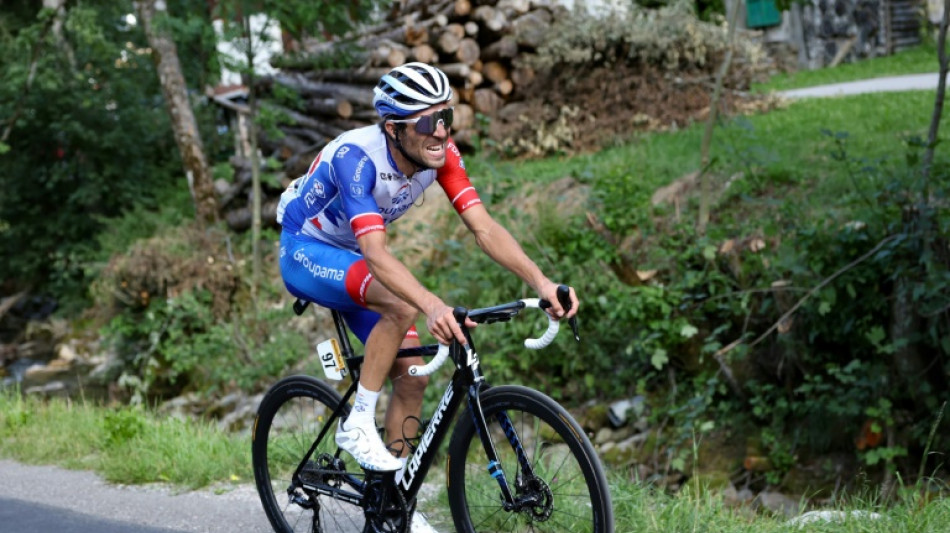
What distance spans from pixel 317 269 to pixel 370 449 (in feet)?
2.54

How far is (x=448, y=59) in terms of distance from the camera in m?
16.0

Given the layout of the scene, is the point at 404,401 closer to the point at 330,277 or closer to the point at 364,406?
the point at 364,406

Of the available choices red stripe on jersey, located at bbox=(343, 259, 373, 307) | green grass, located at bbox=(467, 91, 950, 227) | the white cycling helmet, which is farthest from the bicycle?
green grass, located at bbox=(467, 91, 950, 227)

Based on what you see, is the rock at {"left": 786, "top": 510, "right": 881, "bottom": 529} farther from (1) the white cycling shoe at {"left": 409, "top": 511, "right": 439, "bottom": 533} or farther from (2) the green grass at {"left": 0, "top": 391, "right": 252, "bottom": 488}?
(2) the green grass at {"left": 0, "top": 391, "right": 252, "bottom": 488}

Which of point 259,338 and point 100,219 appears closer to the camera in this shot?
point 259,338

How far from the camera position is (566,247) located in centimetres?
1030

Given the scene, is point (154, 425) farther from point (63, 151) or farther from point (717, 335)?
point (63, 151)

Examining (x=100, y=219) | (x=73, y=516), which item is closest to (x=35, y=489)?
(x=73, y=516)

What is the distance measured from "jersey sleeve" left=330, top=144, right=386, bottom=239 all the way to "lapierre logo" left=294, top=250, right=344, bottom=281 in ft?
0.84

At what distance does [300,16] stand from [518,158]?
3.95m

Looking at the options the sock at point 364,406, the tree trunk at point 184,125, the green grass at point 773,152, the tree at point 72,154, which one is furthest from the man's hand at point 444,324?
the tree at point 72,154

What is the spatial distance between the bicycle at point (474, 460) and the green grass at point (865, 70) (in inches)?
551

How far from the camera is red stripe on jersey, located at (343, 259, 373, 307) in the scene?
435 cm

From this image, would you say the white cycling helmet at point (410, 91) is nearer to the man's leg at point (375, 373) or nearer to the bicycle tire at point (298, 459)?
the man's leg at point (375, 373)
